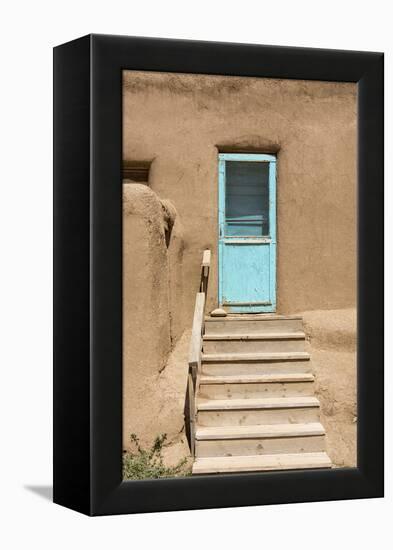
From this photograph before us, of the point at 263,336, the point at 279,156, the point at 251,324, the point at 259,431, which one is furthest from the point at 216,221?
the point at 259,431

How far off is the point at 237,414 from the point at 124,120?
252cm

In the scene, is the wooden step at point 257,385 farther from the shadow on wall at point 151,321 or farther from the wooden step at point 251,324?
the wooden step at point 251,324

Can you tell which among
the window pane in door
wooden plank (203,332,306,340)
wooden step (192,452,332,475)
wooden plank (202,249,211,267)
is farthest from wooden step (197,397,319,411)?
the window pane in door

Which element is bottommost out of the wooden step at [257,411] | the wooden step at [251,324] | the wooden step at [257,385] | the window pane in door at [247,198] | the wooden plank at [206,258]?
the wooden step at [257,411]

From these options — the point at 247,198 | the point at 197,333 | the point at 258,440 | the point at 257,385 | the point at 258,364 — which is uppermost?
the point at 247,198

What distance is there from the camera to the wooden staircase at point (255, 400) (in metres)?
7.68

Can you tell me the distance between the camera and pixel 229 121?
8344 mm

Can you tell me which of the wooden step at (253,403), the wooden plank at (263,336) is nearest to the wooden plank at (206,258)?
the wooden plank at (263,336)

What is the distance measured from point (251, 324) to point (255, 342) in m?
0.17

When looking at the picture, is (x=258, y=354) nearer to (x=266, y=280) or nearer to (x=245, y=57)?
(x=266, y=280)

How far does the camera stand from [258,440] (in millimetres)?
7734

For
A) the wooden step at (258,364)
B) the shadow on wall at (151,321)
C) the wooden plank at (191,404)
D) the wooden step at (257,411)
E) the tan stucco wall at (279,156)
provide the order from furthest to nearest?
the wooden step at (258,364), the wooden step at (257,411), the wooden plank at (191,404), the tan stucco wall at (279,156), the shadow on wall at (151,321)

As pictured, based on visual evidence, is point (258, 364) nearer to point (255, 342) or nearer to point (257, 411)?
point (255, 342)

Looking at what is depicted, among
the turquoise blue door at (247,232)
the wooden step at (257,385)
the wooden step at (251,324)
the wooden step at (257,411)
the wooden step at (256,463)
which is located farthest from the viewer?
the turquoise blue door at (247,232)
